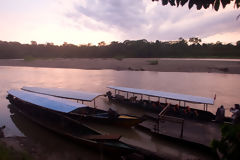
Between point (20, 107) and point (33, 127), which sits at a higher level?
point (20, 107)

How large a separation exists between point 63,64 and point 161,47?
3612 cm

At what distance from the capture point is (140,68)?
42375mm

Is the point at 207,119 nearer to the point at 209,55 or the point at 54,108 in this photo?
the point at 54,108

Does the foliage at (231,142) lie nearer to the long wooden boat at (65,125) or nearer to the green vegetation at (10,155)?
the long wooden boat at (65,125)

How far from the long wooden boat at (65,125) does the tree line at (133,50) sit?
2016 inches

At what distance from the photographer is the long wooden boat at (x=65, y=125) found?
7.46m

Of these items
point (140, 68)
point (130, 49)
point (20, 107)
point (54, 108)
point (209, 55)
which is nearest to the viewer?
point (54, 108)

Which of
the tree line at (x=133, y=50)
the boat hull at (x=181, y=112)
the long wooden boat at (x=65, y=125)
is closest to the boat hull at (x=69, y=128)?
the long wooden boat at (x=65, y=125)

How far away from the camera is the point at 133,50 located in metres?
64.1

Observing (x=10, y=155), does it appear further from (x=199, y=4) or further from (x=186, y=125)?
(x=186, y=125)

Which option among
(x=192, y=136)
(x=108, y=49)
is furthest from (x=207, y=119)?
(x=108, y=49)

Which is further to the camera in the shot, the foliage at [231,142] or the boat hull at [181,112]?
the boat hull at [181,112]

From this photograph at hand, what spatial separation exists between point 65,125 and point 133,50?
187 ft

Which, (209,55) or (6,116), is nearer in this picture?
(6,116)
